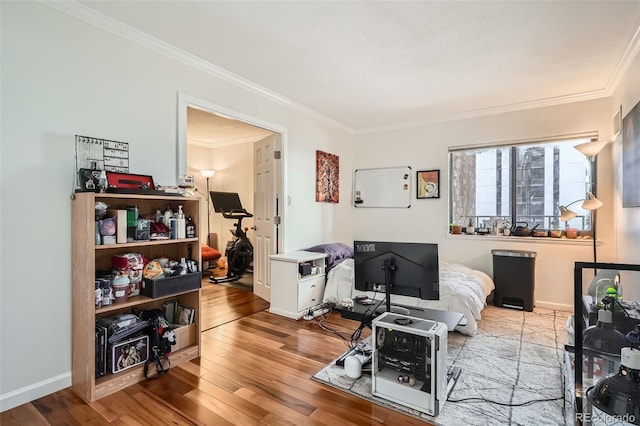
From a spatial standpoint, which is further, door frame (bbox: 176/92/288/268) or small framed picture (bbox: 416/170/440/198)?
small framed picture (bbox: 416/170/440/198)

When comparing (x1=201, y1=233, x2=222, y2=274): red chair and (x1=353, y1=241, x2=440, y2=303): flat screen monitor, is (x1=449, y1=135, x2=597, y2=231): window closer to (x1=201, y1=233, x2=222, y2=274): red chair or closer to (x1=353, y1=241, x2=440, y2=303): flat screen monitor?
(x1=353, y1=241, x2=440, y2=303): flat screen monitor

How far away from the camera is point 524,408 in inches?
74.1

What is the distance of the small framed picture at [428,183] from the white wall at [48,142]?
3.57 m

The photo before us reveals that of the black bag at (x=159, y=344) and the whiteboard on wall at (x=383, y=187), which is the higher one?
the whiteboard on wall at (x=383, y=187)

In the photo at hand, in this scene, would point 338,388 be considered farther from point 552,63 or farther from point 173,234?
point 552,63

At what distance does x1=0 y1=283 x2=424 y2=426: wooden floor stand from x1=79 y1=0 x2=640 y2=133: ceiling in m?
2.55

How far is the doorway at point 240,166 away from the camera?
152 inches

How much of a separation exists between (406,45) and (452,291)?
87.0 inches

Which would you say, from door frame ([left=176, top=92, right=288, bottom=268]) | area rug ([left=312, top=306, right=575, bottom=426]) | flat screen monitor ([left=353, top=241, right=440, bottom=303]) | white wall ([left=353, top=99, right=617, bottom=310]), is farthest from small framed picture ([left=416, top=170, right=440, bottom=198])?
flat screen monitor ([left=353, top=241, right=440, bottom=303])

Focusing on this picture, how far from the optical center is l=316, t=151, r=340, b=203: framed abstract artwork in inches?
182

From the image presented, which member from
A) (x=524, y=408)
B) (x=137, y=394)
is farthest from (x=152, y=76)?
(x=524, y=408)

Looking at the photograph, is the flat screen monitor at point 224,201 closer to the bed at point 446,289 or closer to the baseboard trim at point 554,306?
the bed at point 446,289

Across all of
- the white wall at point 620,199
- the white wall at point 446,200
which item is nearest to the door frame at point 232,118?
the white wall at point 446,200

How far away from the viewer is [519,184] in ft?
14.0
